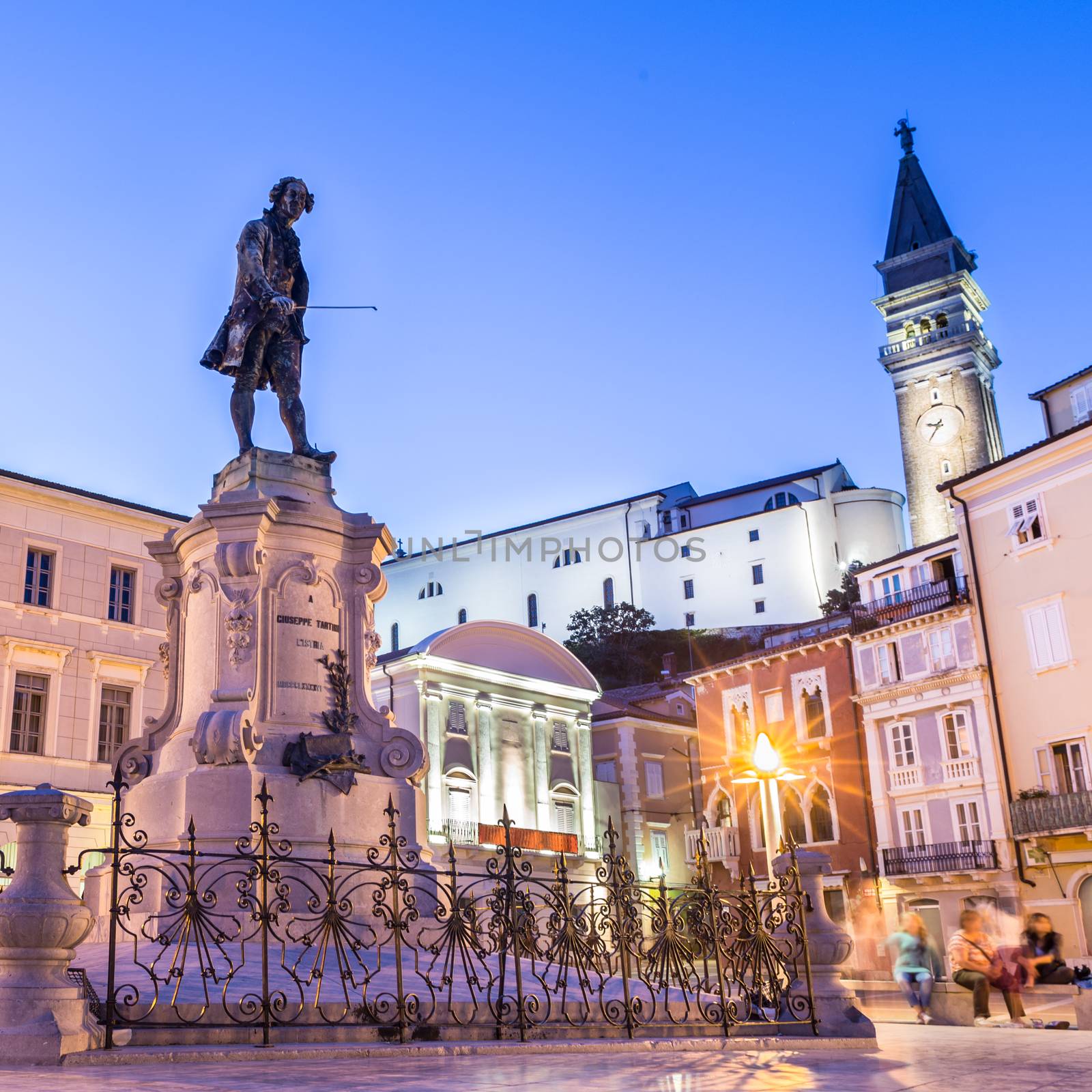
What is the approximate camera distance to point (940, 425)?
3511 inches

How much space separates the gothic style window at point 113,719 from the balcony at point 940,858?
23.5 meters

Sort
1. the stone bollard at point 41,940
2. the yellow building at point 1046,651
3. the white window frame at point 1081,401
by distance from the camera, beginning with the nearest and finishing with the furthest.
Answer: the stone bollard at point 41,940 → the yellow building at point 1046,651 → the white window frame at point 1081,401

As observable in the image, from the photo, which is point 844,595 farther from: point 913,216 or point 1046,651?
point 1046,651

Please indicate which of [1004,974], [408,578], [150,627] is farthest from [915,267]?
[1004,974]

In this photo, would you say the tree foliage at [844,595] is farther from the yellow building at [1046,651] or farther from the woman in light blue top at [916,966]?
the woman in light blue top at [916,966]

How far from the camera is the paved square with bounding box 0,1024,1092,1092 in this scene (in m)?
6.32

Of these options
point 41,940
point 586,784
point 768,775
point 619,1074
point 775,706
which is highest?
point 775,706

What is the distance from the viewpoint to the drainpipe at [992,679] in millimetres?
35906

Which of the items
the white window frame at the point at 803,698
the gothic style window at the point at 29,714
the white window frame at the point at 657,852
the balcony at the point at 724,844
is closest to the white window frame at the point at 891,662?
the white window frame at the point at 803,698

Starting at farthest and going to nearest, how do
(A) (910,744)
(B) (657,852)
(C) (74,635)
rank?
(B) (657,852) → (A) (910,744) → (C) (74,635)

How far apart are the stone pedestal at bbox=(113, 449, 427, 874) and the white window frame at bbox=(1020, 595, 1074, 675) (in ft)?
87.3

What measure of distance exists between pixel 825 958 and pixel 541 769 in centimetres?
3388

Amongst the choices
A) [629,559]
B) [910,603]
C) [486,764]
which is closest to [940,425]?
[629,559]

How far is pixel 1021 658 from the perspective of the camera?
37.0 meters
